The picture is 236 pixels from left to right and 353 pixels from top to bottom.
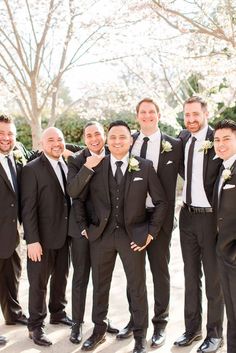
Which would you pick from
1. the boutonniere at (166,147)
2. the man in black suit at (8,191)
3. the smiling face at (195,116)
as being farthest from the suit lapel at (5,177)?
the smiling face at (195,116)

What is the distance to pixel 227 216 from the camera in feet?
13.3

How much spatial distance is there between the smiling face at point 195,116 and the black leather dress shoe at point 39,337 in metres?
2.64

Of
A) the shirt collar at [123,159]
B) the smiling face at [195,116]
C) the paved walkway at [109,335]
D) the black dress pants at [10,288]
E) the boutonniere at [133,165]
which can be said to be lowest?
the paved walkway at [109,335]

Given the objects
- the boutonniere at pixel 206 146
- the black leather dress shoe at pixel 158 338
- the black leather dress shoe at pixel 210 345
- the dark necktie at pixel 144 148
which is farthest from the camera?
the dark necktie at pixel 144 148

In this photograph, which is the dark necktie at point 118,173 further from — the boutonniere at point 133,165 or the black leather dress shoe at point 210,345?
the black leather dress shoe at point 210,345

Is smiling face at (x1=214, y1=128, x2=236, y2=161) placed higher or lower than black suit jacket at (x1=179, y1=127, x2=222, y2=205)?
higher

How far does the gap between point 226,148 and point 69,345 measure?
2.54m

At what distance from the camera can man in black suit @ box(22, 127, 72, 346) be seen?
4.77 m

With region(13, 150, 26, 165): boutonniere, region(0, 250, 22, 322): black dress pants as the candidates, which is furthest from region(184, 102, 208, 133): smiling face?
region(0, 250, 22, 322): black dress pants

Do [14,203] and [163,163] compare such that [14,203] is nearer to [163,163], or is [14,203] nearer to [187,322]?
[163,163]

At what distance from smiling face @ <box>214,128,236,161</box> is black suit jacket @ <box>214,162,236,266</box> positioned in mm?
147

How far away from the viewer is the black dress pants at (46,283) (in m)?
4.85

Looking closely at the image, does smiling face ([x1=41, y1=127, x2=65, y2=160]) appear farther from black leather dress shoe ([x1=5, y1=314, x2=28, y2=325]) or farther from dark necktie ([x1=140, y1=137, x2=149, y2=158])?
black leather dress shoe ([x1=5, y1=314, x2=28, y2=325])

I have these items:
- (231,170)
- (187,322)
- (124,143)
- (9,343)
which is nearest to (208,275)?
(187,322)
